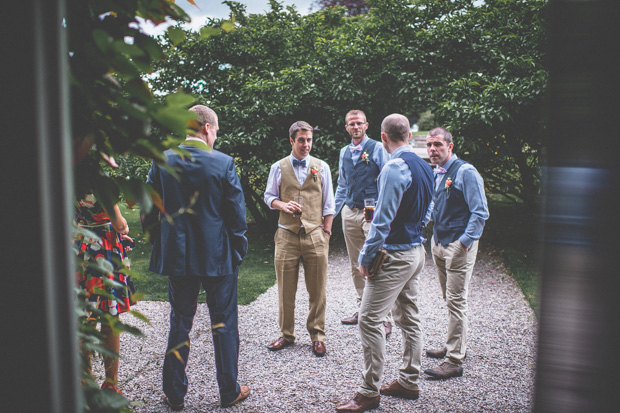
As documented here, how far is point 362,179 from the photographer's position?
18.0 ft

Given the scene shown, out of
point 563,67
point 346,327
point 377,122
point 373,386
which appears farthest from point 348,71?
point 563,67

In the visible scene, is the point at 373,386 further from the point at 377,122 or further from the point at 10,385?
the point at 377,122

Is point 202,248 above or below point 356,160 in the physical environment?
below

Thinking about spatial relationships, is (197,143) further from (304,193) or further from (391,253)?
(304,193)

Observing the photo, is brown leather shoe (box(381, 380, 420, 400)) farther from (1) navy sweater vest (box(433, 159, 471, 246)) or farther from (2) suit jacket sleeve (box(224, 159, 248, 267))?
(2) suit jacket sleeve (box(224, 159, 248, 267))

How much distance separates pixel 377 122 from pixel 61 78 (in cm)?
911

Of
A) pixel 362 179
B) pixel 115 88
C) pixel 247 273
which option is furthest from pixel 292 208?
pixel 247 273

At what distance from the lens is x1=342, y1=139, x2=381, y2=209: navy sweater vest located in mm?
5430

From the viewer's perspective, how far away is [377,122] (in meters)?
9.52

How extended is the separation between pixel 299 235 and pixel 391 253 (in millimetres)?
1433

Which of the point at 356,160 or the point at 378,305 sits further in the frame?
the point at 356,160

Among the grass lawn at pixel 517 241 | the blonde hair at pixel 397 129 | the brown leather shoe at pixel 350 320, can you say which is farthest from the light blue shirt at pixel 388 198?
the grass lawn at pixel 517 241

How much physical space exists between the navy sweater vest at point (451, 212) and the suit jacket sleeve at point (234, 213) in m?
1.99

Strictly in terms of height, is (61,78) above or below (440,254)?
above
